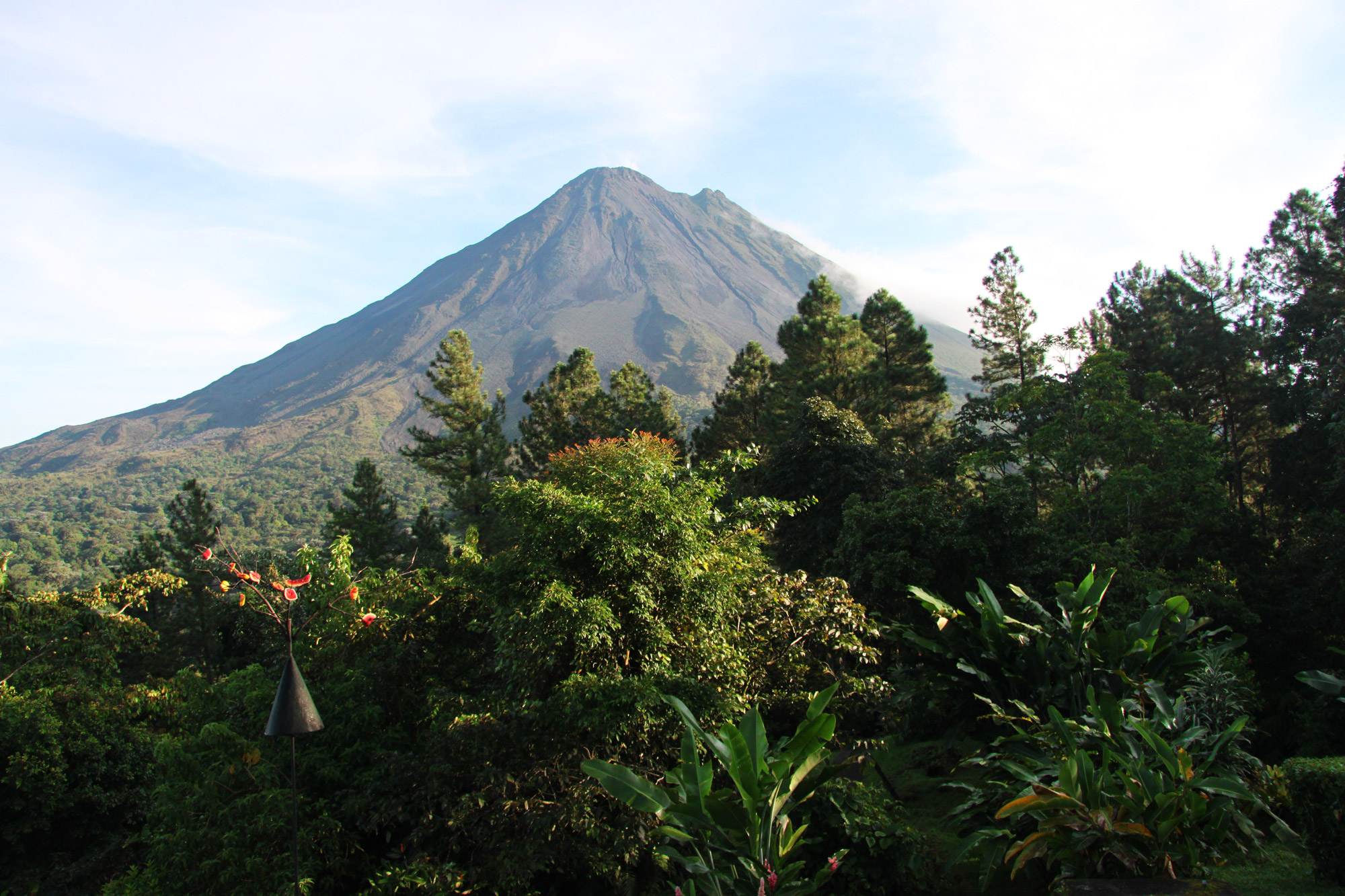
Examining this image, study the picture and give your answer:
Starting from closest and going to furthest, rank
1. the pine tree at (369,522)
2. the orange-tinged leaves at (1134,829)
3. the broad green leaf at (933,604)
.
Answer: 1. the orange-tinged leaves at (1134,829)
2. the broad green leaf at (933,604)
3. the pine tree at (369,522)

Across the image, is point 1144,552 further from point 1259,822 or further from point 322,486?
point 322,486

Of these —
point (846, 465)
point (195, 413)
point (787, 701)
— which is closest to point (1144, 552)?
point (846, 465)

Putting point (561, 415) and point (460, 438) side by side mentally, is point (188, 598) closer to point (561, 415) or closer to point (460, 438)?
point (460, 438)

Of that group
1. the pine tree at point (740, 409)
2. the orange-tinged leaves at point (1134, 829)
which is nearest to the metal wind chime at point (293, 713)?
the orange-tinged leaves at point (1134, 829)

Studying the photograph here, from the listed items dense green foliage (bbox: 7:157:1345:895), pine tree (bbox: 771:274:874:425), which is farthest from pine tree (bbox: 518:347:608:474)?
→ dense green foliage (bbox: 7:157:1345:895)

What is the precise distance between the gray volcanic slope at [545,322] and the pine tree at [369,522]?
6526 cm

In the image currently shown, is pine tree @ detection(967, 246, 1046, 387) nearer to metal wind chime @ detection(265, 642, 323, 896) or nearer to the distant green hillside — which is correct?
metal wind chime @ detection(265, 642, 323, 896)

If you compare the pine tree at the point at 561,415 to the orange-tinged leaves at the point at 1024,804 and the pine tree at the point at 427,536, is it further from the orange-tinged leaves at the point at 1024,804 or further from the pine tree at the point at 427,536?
the orange-tinged leaves at the point at 1024,804

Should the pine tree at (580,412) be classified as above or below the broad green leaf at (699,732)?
above

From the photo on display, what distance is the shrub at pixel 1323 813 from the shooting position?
414 centimetres

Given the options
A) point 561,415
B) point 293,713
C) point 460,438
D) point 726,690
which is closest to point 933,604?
point 726,690

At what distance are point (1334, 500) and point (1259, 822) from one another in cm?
1461

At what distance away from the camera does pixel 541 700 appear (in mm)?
6023

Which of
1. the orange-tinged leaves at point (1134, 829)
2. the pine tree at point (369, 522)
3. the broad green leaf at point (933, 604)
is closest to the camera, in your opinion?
the orange-tinged leaves at point (1134, 829)
